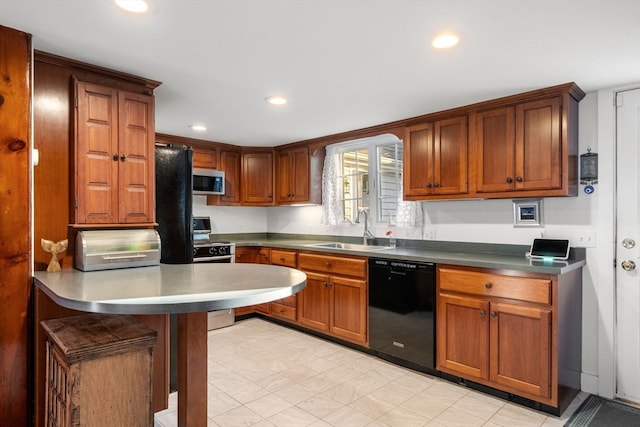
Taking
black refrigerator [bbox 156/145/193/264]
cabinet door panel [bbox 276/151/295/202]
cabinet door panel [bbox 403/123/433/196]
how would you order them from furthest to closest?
cabinet door panel [bbox 276/151/295/202] → cabinet door panel [bbox 403/123/433/196] → black refrigerator [bbox 156/145/193/264]

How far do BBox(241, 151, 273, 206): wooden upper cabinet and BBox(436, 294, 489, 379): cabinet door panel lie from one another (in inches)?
106

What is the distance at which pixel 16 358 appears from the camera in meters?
1.89

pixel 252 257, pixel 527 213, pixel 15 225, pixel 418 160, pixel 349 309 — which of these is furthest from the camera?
pixel 252 257

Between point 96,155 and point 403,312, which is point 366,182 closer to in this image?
point 403,312

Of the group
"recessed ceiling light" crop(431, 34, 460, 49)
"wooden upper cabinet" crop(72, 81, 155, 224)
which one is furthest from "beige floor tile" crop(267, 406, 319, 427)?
"recessed ceiling light" crop(431, 34, 460, 49)

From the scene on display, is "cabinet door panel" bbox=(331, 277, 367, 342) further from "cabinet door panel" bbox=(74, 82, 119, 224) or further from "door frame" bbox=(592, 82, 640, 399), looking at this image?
"cabinet door panel" bbox=(74, 82, 119, 224)

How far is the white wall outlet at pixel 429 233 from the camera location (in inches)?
139

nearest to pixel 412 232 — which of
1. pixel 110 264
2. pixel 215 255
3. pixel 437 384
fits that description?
pixel 437 384

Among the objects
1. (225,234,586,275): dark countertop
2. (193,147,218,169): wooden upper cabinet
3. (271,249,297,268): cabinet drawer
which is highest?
(193,147,218,169): wooden upper cabinet

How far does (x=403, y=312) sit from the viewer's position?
10.1ft

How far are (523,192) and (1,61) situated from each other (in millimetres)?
3220

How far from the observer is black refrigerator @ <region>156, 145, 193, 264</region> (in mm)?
2787

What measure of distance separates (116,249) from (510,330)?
2531 millimetres

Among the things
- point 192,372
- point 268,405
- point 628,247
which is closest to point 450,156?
point 628,247
